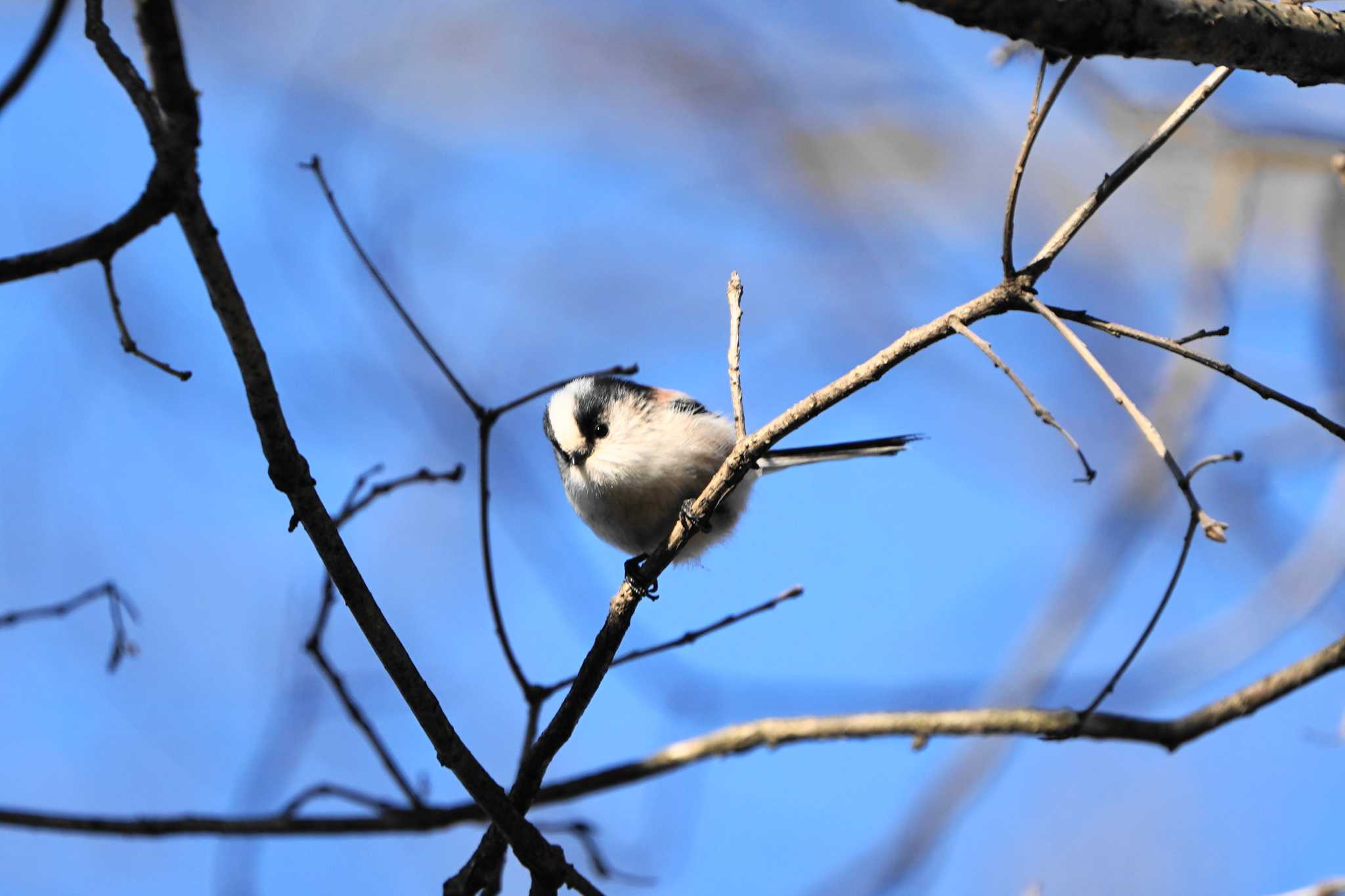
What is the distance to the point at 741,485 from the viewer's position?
10.7 feet

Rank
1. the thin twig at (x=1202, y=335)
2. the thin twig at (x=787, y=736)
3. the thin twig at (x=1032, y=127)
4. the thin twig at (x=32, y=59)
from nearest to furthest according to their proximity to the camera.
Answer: the thin twig at (x=32, y=59) < the thin twig at (x=1032, y=127) < the thin twig at (x=1202, y=335) < the thin twig at (x=787, y=736)

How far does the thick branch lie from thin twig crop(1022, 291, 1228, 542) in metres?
0.32

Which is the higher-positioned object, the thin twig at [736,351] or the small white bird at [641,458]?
the small white bird at [641,458]

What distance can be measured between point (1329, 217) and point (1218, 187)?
17.6 inches

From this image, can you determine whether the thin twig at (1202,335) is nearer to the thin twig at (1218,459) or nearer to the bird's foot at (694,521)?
the thin twig at (1218,459)

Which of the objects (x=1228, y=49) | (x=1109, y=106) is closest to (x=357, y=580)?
(x=1228, y=49)

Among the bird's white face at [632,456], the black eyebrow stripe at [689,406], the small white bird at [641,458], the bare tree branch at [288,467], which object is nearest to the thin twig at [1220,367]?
the bare tree branch at [288,467]

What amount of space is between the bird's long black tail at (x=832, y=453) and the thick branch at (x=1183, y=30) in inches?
45.8

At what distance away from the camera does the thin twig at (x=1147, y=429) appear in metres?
1.15

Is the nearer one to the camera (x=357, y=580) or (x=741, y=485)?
(x=357, y=580)

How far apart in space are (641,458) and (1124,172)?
181cm

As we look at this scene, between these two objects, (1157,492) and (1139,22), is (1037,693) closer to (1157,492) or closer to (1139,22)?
(1157,492)

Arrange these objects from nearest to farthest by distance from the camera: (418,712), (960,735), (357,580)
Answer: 1. (357,580)
2. (418,712)
3. (960,735)

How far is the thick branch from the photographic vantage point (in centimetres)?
122
